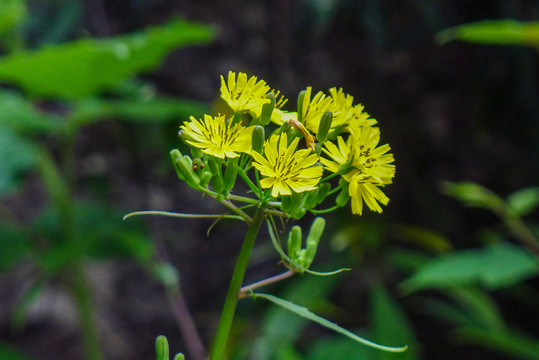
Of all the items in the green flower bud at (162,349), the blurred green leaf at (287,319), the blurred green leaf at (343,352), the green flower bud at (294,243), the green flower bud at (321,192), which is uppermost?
the green flower bud at (321,192)

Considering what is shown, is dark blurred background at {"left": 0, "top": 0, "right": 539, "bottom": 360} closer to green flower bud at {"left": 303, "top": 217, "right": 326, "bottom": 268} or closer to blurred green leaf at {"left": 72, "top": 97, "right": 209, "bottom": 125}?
blurred green leaf at {"left": 72, "top": 97, "right": 209, "bottom": 125}

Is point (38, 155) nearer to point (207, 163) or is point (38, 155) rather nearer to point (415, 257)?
point (207, 163)

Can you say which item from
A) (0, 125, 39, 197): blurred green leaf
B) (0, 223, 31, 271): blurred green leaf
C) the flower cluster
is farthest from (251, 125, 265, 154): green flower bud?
(0, 223, 31, 271): blurred green leaf

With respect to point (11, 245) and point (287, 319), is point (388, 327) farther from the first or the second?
point (11, 245)

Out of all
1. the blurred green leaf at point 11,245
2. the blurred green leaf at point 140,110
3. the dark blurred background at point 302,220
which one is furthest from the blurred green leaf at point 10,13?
the dark blurred background at point 302,220

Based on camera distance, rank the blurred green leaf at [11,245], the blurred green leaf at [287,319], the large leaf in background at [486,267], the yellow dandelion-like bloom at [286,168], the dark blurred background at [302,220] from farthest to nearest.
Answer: the dark blurred background at [302,220] → the blurred green leaf at [287,319] → the blurred green leaf at [11,245] → the large leaf in background at [486,267] → the yellow dandelion-like bloom at [286,168]

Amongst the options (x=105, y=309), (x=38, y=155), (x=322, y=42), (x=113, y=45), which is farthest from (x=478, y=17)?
(x=105, y=309)

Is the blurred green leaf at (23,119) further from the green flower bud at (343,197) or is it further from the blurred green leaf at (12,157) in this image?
the green flower bud at (343,197)
